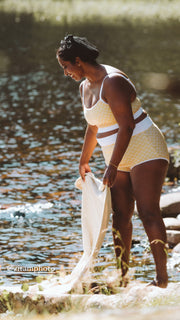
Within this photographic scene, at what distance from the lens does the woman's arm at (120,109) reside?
4137 mm

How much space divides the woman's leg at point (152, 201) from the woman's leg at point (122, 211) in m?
0.14

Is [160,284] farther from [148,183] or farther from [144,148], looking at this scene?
[144,148]

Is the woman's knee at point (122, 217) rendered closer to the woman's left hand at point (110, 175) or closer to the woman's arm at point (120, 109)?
the woman's left hand at point (110, 175)

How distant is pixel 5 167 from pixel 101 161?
1.32 meters

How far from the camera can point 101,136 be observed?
4.40 m

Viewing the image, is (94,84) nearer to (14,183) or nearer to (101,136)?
(101,136)

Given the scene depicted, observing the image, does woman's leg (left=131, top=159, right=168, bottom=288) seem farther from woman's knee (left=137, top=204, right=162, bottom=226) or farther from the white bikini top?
the white bikini top

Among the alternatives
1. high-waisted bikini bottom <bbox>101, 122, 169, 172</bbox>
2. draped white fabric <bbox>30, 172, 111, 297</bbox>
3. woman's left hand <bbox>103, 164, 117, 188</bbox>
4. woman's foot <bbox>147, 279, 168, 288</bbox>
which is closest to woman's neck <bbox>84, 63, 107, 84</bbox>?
high-waisted bikini bottom <bbox>101, 122, 169, 172</bbox>

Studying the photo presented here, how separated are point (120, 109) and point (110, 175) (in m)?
0.41

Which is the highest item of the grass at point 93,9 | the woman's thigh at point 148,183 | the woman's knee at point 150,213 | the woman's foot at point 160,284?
the woman's thigh at point 148,183

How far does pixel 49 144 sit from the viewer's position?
36.3ft

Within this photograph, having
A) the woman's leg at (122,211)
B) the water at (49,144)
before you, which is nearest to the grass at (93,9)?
the water at (49,144)

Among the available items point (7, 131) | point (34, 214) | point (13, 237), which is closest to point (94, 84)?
point (13, 237)

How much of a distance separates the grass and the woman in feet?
93.9
